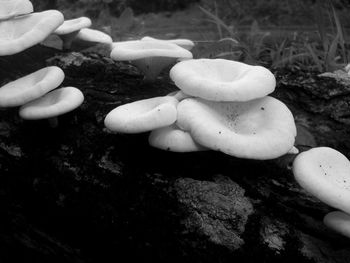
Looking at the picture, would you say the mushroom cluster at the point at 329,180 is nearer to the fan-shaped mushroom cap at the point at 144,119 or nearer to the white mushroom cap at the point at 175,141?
the white mushroom cap at the point at 175,141

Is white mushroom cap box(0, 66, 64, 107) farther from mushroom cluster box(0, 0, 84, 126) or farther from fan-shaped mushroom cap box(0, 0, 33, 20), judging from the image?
fan-shaped mushroom cap box(0, 0, 33, 20)

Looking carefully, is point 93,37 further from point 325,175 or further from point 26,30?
point 325,175

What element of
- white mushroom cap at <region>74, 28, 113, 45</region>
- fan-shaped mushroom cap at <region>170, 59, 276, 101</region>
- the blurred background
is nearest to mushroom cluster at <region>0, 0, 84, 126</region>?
white mushroom cap at <region>74, 28, 113, 45</region>

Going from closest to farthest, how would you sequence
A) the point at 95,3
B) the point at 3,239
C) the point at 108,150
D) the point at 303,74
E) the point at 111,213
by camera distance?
the point at 111,213 < the point at 108,150 < the point at 3,239 < the point at 303,74 < the point at 95,3

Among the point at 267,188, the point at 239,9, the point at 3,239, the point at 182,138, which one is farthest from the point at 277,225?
the point at 239,9

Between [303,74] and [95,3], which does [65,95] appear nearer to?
[303,74]

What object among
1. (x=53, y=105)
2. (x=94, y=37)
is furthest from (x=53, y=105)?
(x=94, y=37)
